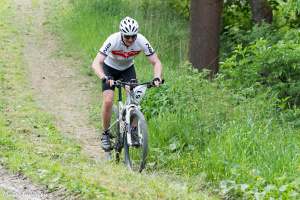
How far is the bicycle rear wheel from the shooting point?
8.05 meters

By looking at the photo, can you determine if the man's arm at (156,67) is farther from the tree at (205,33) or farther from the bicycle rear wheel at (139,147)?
the tree at (205,33)

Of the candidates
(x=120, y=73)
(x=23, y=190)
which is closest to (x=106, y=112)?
(x=120, y=73)

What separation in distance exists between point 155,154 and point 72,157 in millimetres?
1152

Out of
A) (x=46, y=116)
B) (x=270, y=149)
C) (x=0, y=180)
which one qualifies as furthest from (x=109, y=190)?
(x=46, y=116)

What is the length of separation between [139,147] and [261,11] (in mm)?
8325

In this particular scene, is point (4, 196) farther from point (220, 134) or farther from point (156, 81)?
point (220, 134)

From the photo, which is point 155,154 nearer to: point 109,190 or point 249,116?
point 249,116

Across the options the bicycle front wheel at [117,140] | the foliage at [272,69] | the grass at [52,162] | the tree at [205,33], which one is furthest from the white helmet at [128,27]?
the tree at [205,33]

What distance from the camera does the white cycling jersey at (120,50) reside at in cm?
850

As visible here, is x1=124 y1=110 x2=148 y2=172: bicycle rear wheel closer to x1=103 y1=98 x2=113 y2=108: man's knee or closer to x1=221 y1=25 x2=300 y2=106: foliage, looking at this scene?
x1=103 y1=98 x2=113 y2=108: man's knee

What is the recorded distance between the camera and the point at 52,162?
7871 mm

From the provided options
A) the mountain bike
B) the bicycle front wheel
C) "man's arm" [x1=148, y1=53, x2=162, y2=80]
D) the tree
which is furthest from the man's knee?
the tree

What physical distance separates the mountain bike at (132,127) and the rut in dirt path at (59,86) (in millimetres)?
741

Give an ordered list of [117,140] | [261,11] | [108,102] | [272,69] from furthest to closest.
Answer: [261,11] < [272,69] < [117,140] < [108,102]
